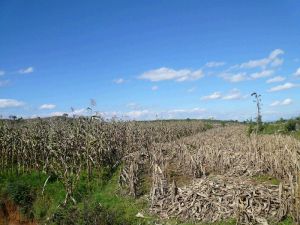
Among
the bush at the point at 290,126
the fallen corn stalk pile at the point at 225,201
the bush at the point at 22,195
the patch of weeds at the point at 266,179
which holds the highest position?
the bush at the point at 290,126

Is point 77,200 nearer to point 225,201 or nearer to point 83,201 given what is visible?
point 83,201

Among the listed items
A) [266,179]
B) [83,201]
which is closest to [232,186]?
[266,179]

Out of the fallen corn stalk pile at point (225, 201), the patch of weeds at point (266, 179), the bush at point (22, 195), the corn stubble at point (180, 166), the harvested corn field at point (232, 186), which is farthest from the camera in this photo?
the bush at point (22, 195)

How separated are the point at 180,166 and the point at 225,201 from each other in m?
9.51

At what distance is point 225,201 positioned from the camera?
1847cm

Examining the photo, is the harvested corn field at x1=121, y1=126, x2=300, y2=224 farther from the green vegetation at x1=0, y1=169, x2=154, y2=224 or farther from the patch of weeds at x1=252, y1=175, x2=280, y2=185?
the green vegetation at x1=0, y1=169, x2=154, y2=224

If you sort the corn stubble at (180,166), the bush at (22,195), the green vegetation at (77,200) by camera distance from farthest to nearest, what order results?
the bush at (22,195)
the green vegetation at (77,200)
the corn stubble at (180,166)

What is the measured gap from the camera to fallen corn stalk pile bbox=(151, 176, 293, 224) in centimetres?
1703

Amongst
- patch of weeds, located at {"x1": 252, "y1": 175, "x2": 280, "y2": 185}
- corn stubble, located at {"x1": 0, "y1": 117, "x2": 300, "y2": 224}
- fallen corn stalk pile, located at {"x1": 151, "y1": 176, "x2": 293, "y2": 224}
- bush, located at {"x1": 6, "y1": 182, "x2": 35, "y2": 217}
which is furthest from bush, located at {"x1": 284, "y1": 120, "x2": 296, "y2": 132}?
bush, located at {"x1": 6, "y1": 182, "x2": 35, "y2": 217}

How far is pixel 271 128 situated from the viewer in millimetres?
63344

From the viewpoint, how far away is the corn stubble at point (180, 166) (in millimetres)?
17969

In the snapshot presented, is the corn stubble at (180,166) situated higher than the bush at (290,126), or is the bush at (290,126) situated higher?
the bush at (290,126)

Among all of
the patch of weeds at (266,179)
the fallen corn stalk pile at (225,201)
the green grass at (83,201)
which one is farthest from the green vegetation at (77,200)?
the patch of weeds at (266,179)

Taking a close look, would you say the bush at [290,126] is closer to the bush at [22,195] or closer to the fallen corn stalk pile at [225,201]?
the fallen corn stalk pile at [225,201]
